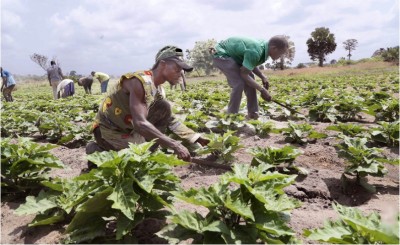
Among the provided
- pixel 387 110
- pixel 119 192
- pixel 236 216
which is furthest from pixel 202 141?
pixel 387 110

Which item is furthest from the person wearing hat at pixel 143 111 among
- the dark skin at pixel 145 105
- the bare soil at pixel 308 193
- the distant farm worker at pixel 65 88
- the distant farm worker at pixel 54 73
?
the distant farm worker at pixel 54 73

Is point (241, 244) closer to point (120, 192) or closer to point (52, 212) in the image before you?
point (120, 192)

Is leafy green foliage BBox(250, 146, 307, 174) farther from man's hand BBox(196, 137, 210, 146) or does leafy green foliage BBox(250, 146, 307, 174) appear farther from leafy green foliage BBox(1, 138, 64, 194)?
leafy green foliage BBox(1, 138, 64, 194)

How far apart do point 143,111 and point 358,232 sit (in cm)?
202

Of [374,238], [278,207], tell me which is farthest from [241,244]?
[374,238]

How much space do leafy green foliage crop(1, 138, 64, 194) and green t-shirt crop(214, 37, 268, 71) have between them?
344 cm

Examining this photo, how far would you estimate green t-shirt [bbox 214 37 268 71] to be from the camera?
5656 mm

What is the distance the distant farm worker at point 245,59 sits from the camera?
5641 millimetres

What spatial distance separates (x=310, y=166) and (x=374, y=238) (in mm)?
2461

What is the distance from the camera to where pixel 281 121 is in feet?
24.0

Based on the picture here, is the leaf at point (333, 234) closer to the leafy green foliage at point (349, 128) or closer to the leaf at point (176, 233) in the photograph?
the leaf at point (176, 233)

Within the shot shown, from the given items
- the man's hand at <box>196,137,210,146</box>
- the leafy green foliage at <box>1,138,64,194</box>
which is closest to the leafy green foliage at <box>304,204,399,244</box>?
the leafy green foliage at <box>1,138,64,194</box>

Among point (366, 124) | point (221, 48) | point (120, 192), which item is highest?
point (221, 48)

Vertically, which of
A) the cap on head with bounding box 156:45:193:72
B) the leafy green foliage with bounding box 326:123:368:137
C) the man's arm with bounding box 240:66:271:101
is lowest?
the leafy green foliage with bounding box 326:123:368:137
